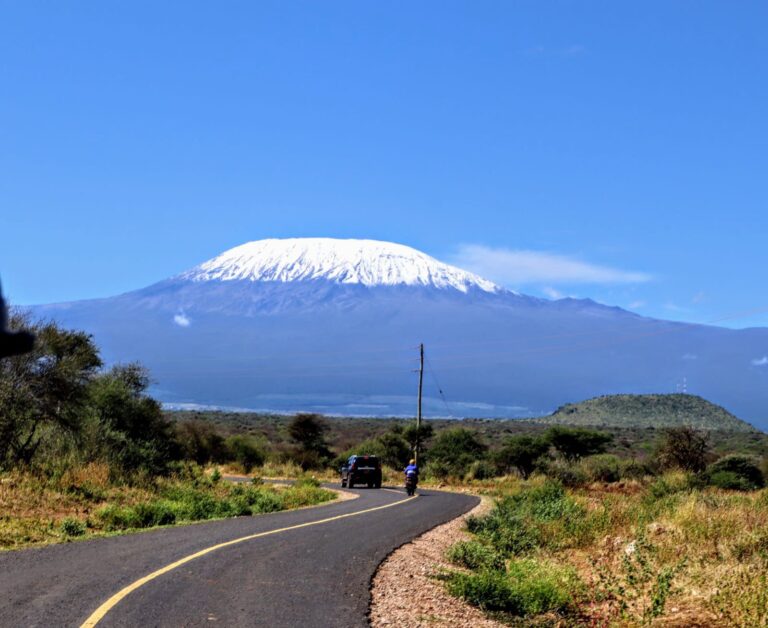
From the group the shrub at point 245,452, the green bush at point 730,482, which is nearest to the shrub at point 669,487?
the green bush at point 730,482

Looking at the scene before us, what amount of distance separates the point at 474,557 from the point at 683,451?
1440 inches

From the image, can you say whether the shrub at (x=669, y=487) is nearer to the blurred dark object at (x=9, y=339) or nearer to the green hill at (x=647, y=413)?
the blurred dark object at (x=9, y=339)

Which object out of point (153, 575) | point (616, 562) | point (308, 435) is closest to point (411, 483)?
point (616, 562)

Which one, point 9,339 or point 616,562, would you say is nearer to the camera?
point 9,339

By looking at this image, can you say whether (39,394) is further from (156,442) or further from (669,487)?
(669,487)

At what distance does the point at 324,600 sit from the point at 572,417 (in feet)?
436

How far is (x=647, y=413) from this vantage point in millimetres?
136375

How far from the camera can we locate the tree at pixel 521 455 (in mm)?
53125

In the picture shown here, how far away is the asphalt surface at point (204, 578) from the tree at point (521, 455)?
1389 inches

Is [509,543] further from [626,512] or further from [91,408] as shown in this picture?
[91,408]

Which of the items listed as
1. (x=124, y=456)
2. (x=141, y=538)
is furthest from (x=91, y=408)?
(x=141, y=538)

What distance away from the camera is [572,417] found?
457ft

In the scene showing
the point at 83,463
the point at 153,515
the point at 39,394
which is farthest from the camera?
the point at 39,394

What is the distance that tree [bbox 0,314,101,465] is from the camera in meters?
25.7
